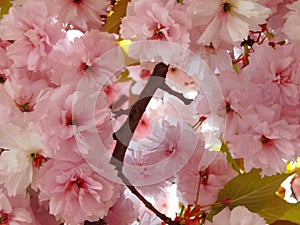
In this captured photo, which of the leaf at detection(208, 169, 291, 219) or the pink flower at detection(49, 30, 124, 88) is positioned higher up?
the pink flower at detection(49, 30, 124, 88)

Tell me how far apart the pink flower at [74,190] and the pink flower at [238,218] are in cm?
10

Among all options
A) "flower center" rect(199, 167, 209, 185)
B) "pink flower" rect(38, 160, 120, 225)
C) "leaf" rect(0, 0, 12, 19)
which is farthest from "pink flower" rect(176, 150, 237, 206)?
"leaf" rect(0, 0, 12, 19)

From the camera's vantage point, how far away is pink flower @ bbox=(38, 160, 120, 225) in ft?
1.99

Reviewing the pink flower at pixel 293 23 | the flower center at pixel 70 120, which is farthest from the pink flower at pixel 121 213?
the pink flower at pixel 293 23

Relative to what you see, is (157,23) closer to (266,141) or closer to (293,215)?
(266,141)

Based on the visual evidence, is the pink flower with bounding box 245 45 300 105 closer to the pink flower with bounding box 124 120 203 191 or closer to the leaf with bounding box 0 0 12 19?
the pink flower with bounding box 124 120 203 191

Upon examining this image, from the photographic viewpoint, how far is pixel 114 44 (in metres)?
0.65

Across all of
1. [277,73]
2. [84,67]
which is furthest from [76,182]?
[277,73]

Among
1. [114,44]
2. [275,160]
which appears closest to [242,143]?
[275,160]

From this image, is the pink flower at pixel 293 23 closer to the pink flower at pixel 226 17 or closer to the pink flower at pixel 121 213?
the pink flower at pixel 226 17

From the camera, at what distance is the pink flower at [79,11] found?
2.22 feet

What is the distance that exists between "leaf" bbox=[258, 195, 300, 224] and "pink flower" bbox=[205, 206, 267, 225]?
86 mm

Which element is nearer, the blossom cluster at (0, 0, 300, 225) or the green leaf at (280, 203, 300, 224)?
the blossom cluster at (0, 0, 300, 225)

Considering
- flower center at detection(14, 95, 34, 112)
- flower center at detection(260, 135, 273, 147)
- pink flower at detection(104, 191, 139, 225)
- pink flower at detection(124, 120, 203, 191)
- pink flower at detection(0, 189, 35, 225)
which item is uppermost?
flower center at detection(260, 135, 273, 147)
